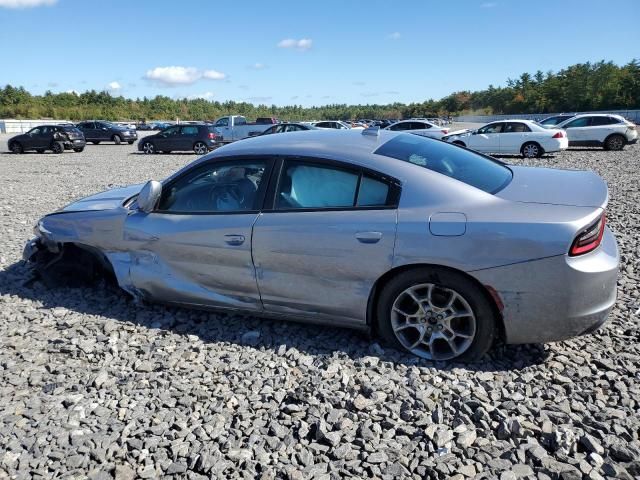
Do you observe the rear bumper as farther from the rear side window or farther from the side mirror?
the side mirror

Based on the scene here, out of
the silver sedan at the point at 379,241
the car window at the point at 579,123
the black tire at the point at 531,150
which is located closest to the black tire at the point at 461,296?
the silver sedan at the point at 379,241

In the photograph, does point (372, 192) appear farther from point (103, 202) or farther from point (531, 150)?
point (531, 150)

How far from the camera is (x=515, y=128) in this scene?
1808 centimetres

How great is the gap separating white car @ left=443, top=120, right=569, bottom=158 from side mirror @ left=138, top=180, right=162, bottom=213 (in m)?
15.3

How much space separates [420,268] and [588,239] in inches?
39.2

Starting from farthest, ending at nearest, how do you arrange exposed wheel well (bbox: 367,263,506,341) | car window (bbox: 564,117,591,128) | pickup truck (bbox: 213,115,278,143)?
pickup truck (bbox: 213,115,278,143) → car window (bbox: 564,117,591,128) → exposed wheel well (bbox: 367,263,506,341)

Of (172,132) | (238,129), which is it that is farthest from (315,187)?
(238,129)

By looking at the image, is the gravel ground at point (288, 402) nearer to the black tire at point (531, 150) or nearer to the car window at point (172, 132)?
the black tire at point (531, 150)

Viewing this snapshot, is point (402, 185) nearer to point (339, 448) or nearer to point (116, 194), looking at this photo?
point (339, 448)

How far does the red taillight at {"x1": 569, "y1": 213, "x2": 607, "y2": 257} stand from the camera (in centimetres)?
281

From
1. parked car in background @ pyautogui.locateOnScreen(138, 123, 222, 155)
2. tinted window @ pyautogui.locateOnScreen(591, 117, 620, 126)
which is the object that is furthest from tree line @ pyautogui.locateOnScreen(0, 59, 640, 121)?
parked car in background @ pyautogui.locateOnScreen(138, 123, 222, 155)

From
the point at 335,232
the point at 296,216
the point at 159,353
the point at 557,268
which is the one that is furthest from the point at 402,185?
the point at 159,353

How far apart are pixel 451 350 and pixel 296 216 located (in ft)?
4.59

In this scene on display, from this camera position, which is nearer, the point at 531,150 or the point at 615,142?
the point at 531,150
